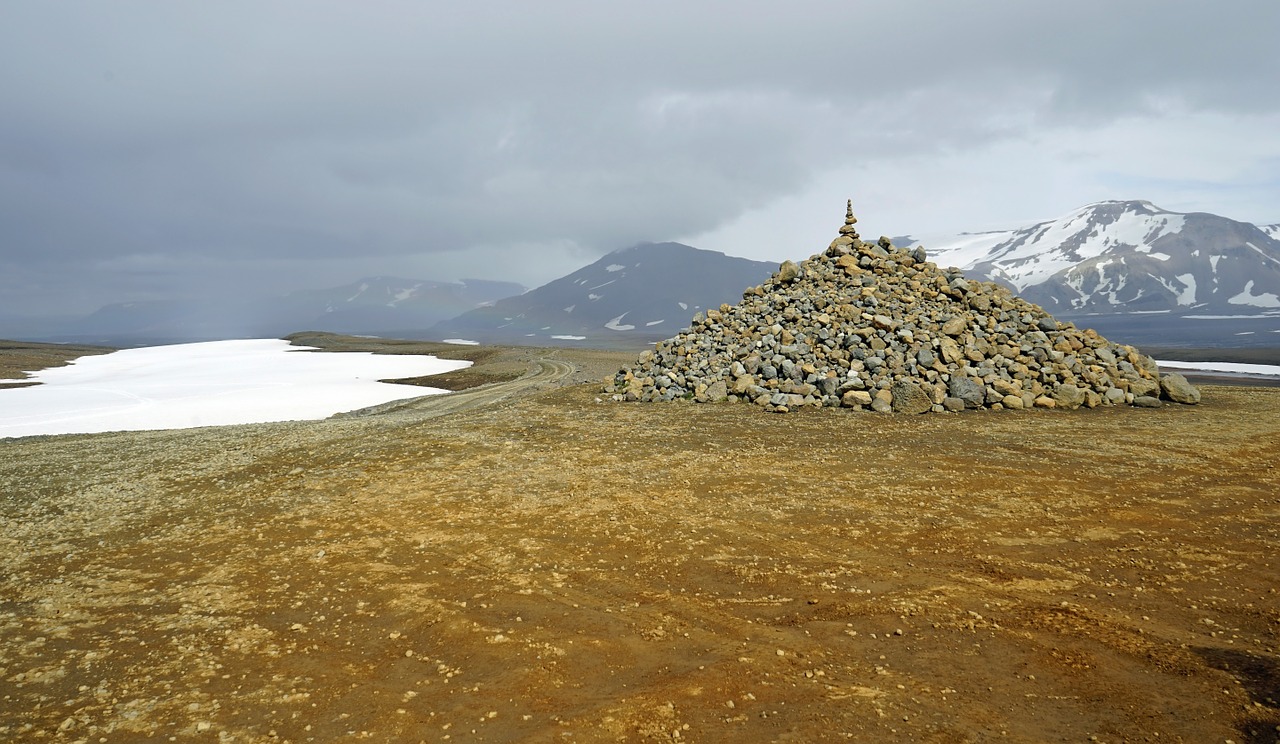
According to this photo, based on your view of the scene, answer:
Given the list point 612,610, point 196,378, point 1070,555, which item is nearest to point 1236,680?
point 1070,555

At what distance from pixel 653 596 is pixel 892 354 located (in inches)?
818

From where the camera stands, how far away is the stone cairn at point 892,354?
25.3 m

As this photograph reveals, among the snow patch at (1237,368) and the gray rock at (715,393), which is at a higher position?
the gray rock at (715,393)

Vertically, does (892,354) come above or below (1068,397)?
above

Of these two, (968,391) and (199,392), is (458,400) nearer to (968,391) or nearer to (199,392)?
(199,392)

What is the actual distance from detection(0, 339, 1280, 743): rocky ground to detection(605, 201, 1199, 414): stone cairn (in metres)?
7.31

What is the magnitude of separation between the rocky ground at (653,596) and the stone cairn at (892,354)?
7315 millimetres

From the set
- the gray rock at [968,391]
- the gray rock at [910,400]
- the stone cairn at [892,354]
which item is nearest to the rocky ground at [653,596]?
the gray rock at [910,400]

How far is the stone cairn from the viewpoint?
25.3m

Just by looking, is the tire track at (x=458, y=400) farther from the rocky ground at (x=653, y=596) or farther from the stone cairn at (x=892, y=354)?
the rocky ground at (x=653, y=596)

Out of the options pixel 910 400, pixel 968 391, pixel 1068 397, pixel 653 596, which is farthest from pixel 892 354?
pixel 653 596

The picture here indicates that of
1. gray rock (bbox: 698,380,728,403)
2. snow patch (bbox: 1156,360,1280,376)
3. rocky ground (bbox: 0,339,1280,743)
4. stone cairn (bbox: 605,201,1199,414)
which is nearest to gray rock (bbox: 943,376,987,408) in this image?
stone cairn (bbox: 605,201,1199,414)

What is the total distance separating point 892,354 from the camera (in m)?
26.8

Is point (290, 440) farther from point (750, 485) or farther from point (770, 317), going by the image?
point (770, 317)
